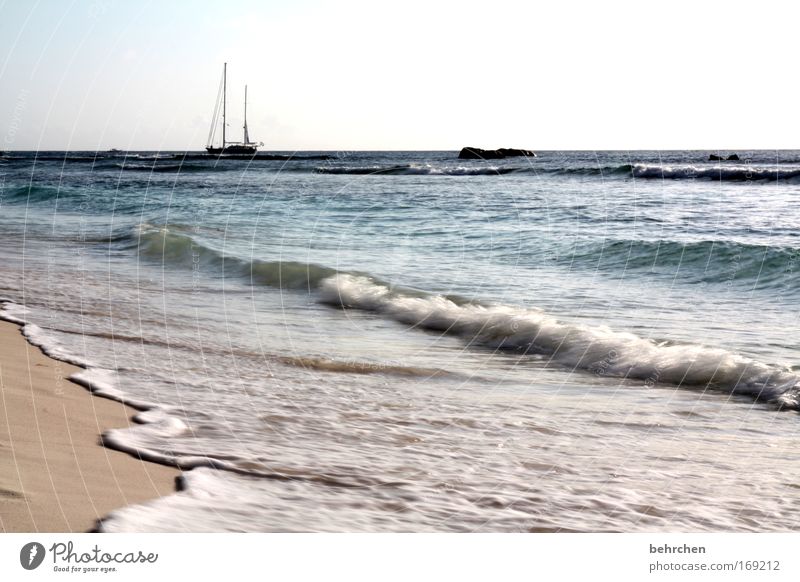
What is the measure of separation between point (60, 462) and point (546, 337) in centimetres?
447

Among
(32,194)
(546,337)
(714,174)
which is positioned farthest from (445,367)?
(714,174)

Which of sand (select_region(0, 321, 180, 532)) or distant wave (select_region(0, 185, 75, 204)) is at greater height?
distant wave (select_region(0, 185, 75, 204))

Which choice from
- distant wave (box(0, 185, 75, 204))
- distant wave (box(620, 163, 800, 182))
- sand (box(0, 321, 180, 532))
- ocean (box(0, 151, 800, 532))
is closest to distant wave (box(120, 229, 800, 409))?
ocean (box(0, 151, 800, 532))

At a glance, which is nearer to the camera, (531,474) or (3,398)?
(531,474)

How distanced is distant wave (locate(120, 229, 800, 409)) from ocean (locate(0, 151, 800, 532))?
0.09 feet

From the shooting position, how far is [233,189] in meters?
26.1

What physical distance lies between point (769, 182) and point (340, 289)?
72.9ft

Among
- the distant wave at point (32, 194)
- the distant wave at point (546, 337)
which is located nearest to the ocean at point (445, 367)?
the distant wave at point (546, 337)

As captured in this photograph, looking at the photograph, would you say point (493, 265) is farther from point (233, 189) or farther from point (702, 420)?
point (233, 189)
